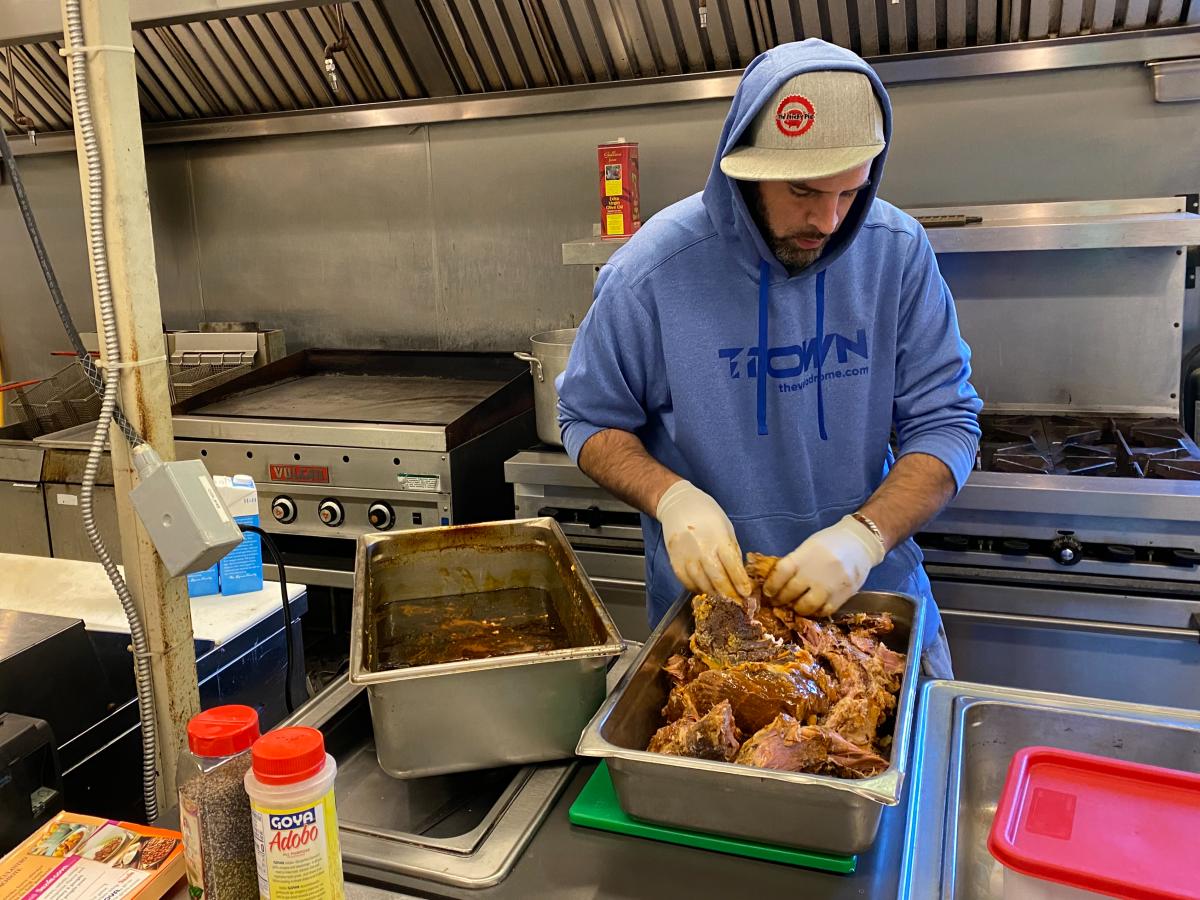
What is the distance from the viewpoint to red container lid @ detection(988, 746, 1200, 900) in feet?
2.64

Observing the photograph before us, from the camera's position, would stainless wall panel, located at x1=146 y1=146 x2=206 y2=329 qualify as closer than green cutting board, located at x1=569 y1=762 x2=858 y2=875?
No

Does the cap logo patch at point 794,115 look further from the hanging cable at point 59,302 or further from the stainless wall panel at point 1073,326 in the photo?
the stainless wall panel at point 1073,326

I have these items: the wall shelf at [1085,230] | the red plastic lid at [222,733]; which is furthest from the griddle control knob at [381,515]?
the red plastic lid at [222,733]

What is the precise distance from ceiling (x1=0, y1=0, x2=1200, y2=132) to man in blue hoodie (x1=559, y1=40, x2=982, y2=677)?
54.7 inches

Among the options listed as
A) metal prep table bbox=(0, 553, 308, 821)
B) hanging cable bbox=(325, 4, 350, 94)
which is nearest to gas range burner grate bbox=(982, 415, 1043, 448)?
metal prep table bbox=(0, 553, 308, 821)

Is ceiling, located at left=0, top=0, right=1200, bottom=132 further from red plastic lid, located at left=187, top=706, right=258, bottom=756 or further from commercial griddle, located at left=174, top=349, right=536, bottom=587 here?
red plastic lid, located at left=187, top=706, right=258, bottom=756

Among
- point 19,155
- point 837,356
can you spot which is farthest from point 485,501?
point 19,155

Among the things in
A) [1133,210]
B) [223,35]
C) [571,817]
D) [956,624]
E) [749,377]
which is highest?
[223,35]

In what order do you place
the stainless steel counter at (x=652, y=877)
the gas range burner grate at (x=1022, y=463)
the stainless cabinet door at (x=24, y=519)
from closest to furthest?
the stainless steel counter at (x=652, y=877) → the gas range burner grate at (x=1022, y=463) → the stainless cabinet door at (x=24, y=519)

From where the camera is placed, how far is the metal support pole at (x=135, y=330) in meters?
1.05

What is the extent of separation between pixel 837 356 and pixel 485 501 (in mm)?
1644

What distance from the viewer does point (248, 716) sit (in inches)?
36.1

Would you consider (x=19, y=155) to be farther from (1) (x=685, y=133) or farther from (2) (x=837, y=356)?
(2) (x=837, y=356)

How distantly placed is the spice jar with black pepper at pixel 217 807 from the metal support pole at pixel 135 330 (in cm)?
33
